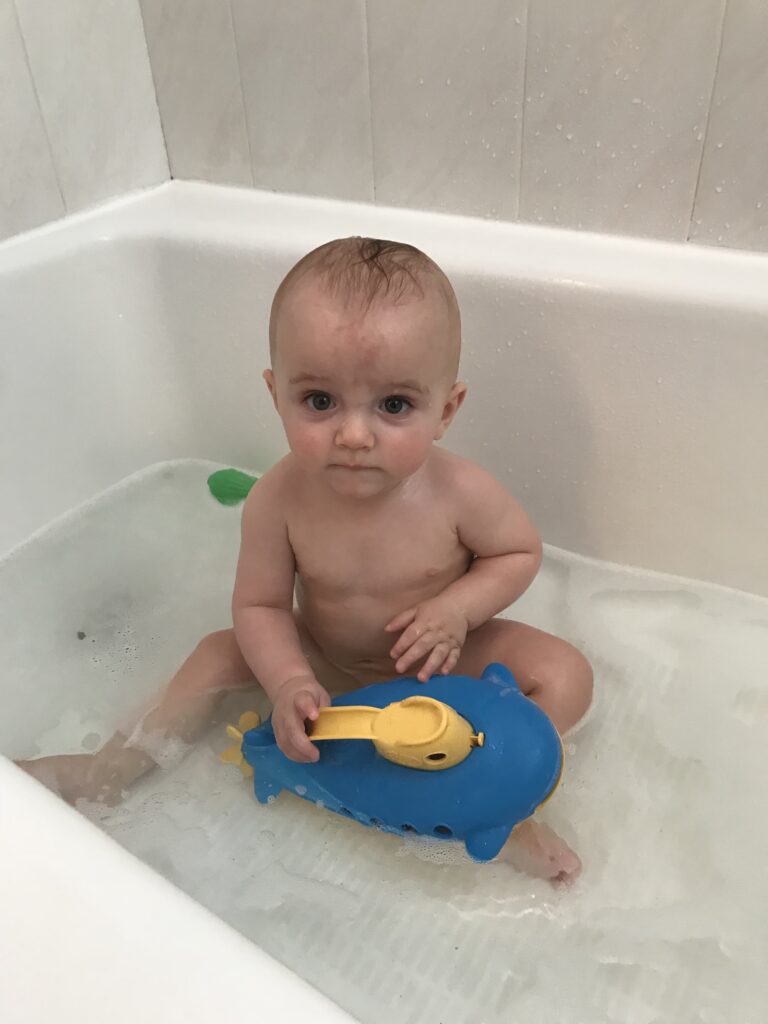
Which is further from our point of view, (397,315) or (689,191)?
(689,191)

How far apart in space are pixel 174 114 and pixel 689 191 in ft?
2.29

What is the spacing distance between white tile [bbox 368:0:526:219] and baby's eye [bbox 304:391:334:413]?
1.47ft

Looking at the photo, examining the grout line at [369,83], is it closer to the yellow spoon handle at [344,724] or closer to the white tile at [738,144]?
the white tile at [738,144]

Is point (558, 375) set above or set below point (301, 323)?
below

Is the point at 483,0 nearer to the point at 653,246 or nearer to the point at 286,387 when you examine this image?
the point at 653,246

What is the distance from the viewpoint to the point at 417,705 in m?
0.66

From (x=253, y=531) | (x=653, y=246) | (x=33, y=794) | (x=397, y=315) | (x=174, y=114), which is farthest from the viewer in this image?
(x=174, y=114)

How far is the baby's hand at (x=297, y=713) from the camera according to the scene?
0.70 m

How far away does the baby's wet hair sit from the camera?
25.7 inches

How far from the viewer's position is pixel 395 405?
68cm

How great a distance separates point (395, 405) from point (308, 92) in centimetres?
57

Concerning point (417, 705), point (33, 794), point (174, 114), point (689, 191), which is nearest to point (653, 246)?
point (689, 191)

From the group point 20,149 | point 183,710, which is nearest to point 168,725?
point 183,710

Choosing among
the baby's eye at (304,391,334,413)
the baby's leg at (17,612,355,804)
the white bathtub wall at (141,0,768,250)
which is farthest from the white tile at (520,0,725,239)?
the baby's leg at (17,612,355,804)
